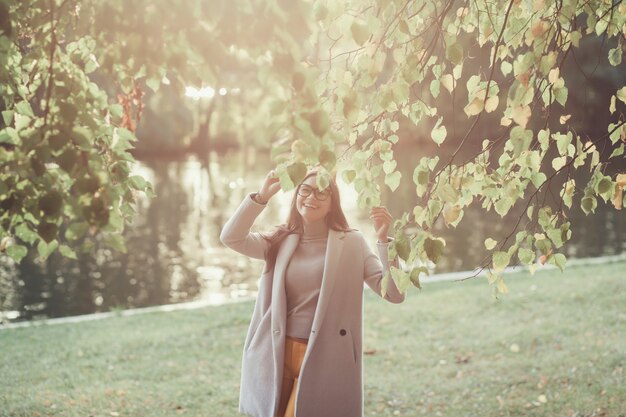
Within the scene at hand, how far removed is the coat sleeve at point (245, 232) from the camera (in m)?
4.17

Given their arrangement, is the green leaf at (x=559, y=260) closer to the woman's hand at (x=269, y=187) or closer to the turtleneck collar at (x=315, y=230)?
the turtleneck collar at (x=315, y=230)

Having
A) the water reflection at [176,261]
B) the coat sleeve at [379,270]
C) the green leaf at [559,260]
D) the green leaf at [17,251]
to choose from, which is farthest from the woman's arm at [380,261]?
the water reflection at [176,261]

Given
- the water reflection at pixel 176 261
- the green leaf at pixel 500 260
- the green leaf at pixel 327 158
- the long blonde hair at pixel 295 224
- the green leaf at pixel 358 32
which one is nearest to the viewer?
the green leaf at pixel 327 158

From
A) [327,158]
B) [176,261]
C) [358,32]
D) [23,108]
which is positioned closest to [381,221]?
[358,32]

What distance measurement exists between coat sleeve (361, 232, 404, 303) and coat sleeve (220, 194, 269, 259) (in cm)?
58

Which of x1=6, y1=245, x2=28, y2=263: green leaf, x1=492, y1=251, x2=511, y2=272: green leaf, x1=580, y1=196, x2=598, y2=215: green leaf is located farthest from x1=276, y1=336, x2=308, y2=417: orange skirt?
x1=580, y1=196, x2=598, y2=215: green leaf

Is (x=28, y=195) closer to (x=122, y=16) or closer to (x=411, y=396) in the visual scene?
(x=122, y=16)

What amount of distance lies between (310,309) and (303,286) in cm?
13

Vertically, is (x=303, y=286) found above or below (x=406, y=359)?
above

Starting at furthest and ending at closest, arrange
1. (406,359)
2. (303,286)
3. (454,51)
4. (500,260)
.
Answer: (406,359) → (303,286) → (500,260) → (454,51)

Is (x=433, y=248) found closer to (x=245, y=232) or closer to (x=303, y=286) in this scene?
(x=303, y=286)

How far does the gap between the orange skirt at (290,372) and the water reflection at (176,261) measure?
784cm

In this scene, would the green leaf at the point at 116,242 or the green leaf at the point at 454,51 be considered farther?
the green leaf at the point at 454,51

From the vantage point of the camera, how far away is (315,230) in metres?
4.33
